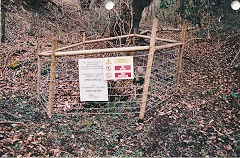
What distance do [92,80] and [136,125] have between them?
1401mm

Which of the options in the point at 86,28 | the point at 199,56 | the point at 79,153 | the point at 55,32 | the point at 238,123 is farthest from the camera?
the point at 55,32

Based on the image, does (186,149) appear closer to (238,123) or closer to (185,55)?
(238,123)

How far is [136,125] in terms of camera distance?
4141 mm

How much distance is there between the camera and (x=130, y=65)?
12.2 ft

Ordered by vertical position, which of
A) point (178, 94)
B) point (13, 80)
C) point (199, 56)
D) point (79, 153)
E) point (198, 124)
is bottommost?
point (79, 153)

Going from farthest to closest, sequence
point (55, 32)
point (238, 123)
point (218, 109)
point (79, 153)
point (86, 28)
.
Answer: point (55, 32), point (86, 28), point (218, 109), point (238, 123), point (79, 153)

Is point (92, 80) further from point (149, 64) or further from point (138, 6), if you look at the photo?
point (138, 6)

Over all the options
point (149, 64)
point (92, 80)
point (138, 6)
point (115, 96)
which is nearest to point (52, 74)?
point (92, 80)

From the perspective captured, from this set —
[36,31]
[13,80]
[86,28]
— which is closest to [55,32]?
[36,31]

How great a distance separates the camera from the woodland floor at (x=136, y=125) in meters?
3.42

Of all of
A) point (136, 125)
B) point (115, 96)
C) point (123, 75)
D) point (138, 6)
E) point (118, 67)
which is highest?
point (138, 6)

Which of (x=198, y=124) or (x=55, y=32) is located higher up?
(x=55, y=32)

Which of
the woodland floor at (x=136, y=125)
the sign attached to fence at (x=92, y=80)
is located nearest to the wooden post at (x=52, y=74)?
the woodland floor at (x=136, y=125)

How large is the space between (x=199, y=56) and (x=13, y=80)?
7.41 meters
